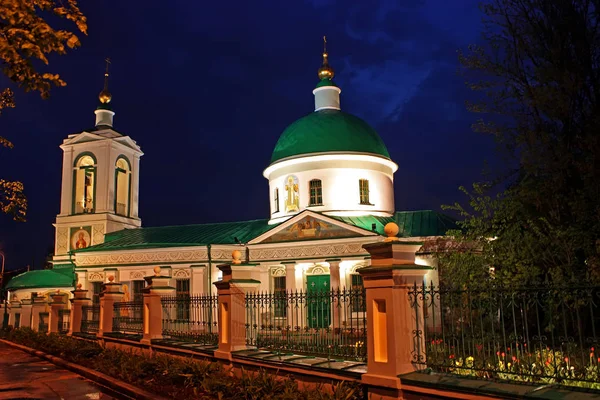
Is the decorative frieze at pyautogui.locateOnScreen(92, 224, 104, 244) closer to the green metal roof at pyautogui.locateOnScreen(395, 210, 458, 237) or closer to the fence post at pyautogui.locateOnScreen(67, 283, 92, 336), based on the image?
the fence post at pyautogui.locateOnScreen(67, 283, 92, 336)

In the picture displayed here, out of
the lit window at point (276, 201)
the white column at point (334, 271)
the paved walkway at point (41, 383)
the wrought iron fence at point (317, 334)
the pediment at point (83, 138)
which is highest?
the pediment at point (83, 138)

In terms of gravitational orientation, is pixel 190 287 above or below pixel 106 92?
below

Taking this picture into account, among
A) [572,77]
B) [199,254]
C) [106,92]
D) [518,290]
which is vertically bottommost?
[518,290]

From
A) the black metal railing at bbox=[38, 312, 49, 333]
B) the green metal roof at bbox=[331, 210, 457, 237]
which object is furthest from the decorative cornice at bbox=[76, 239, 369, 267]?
the black metal railing at bbox=[38, 312, 49, 333]

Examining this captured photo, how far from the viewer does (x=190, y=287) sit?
26.8 meters

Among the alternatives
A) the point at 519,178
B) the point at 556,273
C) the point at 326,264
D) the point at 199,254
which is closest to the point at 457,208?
the point at 519,178

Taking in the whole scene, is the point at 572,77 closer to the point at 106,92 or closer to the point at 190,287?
the point at 190,287

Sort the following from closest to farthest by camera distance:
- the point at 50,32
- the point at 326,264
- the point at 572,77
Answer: the point at 50,32, the point at 572,77, the point at 326,264

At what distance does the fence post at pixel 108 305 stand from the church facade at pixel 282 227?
5739 millimetres

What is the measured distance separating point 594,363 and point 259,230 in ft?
71.8

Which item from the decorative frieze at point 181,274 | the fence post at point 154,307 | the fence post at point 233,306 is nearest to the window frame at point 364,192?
the decorative frieze at point 181,274

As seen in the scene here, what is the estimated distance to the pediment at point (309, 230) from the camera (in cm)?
2472

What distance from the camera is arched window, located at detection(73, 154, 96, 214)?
34.0 meters

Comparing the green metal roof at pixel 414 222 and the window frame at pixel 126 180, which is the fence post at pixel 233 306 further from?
the window frame at pixel 126 180
